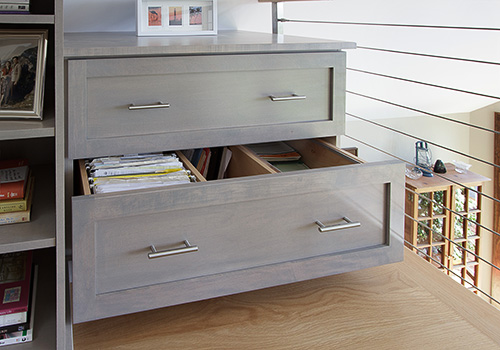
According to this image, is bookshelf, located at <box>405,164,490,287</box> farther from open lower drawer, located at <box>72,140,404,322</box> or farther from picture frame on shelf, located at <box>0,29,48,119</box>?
picture frame on shelf, located at <box>0,29,48,119</box>

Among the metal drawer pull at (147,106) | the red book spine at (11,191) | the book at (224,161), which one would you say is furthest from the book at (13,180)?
the book at (224,161)

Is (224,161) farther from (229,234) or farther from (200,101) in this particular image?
(229,234)

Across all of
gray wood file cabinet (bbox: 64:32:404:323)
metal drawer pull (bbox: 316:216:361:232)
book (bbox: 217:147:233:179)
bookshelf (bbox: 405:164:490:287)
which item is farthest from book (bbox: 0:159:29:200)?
bookshelf (bbox: 405:164:490:287)

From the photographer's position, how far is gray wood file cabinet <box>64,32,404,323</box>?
3.46ft

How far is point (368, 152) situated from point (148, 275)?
2927mm

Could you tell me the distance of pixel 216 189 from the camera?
108 cm

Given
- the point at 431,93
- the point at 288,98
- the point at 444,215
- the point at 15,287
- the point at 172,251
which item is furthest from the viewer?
the point at 444,215

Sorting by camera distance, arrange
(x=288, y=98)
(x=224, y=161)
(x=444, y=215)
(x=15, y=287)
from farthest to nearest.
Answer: (x=444, y=215), (x=224, y=161), (x=288, y=98), (x=15, y=287)

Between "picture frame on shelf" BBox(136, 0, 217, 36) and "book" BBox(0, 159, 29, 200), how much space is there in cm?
53

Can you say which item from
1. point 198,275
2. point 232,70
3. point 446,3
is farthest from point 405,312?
point 446,3

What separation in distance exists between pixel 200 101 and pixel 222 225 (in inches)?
12.8

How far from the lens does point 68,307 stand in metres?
1.20

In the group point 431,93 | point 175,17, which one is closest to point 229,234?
point 175,17

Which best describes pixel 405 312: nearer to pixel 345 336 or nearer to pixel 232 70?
pixel 345 336
